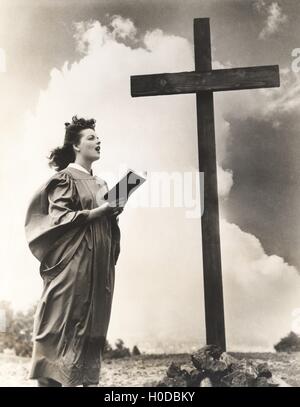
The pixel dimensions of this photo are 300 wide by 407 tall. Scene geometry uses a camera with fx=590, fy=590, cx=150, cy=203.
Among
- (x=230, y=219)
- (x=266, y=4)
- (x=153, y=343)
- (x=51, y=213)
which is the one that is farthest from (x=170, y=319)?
(x=266, y=4)

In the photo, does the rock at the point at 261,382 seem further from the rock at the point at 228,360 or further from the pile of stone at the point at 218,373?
the rock at the point at 228,360

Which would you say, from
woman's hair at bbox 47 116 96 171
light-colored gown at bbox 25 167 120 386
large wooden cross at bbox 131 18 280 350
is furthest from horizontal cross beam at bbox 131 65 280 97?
light-colored gown at bbox 25 167 120 386

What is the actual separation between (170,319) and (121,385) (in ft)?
2.02

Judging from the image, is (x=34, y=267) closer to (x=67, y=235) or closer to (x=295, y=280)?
(x=67, y=235)

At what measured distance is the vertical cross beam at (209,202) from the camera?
4383 millimetres

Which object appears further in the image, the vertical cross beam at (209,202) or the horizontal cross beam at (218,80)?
the horizontal cross beam at (218,80)

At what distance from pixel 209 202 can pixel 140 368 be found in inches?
54.4

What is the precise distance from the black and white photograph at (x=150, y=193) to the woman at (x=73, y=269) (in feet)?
0.04

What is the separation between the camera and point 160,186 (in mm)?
4770

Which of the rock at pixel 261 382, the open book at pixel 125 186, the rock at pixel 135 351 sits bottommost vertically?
the rock at pixel 261 382

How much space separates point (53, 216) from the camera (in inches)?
171

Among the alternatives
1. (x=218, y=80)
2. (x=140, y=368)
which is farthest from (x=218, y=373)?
(x=218, y=80)

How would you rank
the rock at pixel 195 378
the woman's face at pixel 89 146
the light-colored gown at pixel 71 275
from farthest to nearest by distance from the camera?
1. the woman's face at pixel 89 146
2. the rock at pixel 195 378
3. the light-colored gown at pixel 71 275

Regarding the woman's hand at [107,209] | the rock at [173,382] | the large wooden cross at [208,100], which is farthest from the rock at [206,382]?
the woman's hand at [107,209]
